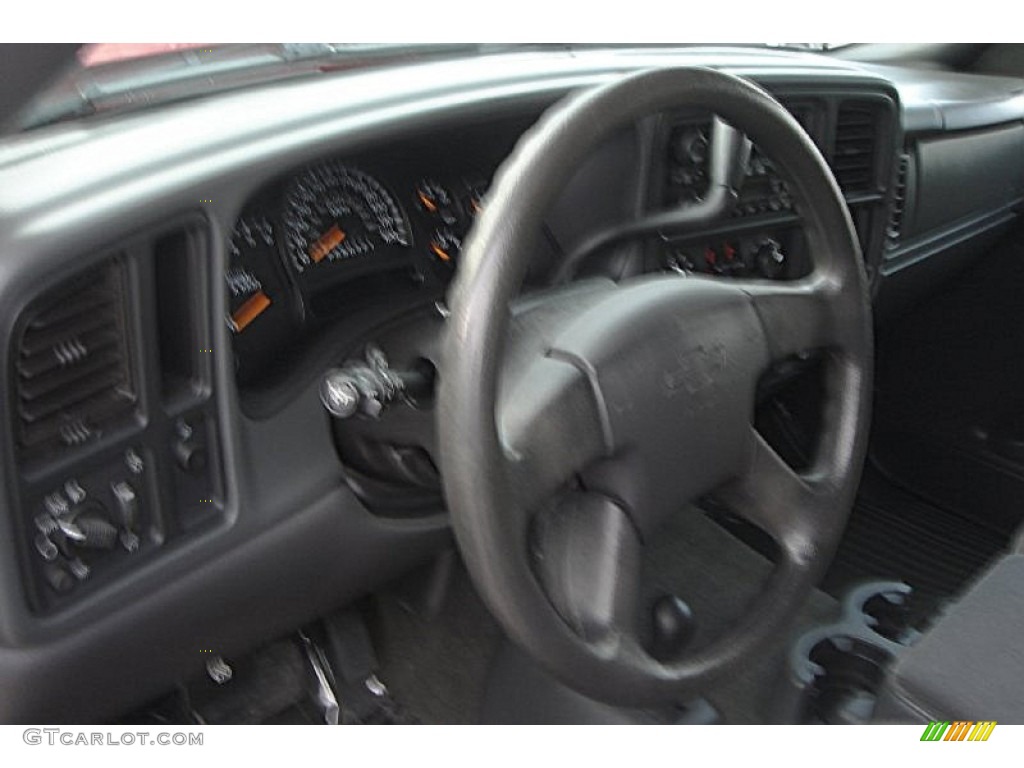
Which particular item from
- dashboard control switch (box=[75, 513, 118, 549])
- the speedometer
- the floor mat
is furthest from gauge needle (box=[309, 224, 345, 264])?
the floor mat

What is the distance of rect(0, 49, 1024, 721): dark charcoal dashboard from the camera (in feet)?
3.02

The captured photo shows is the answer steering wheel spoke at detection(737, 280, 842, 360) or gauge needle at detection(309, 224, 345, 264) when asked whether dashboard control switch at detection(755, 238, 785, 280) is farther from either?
gauge needle at detection(309, 224, 345, 264)

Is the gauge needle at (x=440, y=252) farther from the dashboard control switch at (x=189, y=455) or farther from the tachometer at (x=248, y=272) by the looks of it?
the dashboard control switch at (x=189, y=455)

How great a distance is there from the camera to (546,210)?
2.60 ft

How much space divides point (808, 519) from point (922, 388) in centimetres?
126

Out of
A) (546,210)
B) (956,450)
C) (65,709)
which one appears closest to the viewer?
(546,210)

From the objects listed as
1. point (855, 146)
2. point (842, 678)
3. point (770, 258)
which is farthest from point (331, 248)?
point (855, 146)

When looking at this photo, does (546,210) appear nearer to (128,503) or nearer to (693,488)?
(693,488)

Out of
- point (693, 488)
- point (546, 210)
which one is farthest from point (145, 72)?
point (693, 488)

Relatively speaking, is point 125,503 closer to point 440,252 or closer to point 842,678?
point 440,252

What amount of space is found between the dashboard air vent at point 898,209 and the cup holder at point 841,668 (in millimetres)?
664

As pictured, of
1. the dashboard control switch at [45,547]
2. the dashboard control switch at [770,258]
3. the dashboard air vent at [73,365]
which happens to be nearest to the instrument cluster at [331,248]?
the dashboard air vent at [73,365]

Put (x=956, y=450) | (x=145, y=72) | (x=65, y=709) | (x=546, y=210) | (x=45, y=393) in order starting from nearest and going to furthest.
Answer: (x=546, y=210) < (x=45, y=393) < (x=65, y=709) < (x=145, y=72) < (x=956, y=450)

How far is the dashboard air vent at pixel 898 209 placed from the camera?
1860mm
